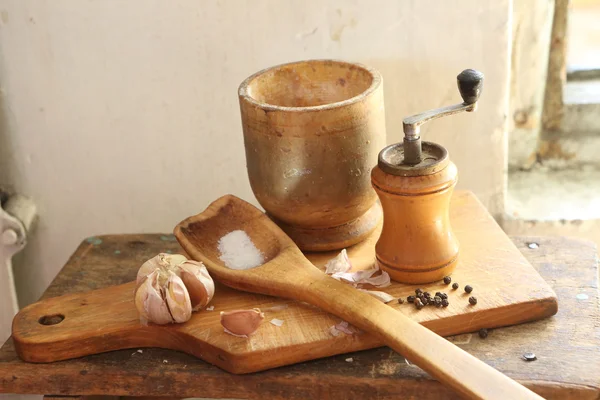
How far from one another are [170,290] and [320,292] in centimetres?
14

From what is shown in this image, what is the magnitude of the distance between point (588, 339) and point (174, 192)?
60cm

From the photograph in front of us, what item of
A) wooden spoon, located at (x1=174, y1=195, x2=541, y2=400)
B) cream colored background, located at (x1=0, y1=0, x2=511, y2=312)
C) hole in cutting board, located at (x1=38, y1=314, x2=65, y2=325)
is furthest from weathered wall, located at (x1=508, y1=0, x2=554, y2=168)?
hole in cutting board, located at (x1=38, y1=314, x2=65, y2=325)

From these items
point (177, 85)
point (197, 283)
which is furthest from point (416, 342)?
point (177, 85)

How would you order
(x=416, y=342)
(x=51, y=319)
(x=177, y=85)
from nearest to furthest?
(x=416, y=342)
(x=51, y=319)
(x=177, y=85)

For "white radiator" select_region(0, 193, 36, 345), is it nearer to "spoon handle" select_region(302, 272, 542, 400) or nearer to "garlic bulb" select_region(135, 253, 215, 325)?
"garlic bulb" select_region(135, 253, 215, 325)

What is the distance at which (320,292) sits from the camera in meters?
0.66

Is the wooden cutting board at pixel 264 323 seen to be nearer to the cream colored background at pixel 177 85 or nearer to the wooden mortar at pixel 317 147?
the wooden mortar at pixel 317 147

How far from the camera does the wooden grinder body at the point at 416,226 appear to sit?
2.18 ft

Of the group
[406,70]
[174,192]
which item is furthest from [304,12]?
[174,192]

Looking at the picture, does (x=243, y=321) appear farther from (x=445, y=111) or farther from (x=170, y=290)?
(x=445, y=111)

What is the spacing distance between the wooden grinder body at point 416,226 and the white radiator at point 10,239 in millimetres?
543

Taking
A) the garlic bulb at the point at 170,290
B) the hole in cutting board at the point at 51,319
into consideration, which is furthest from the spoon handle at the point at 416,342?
the hole in cutting board at the point at 51,319

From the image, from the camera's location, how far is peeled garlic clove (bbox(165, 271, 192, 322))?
0.66 metres

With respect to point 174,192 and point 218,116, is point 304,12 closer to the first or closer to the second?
point 218,116
